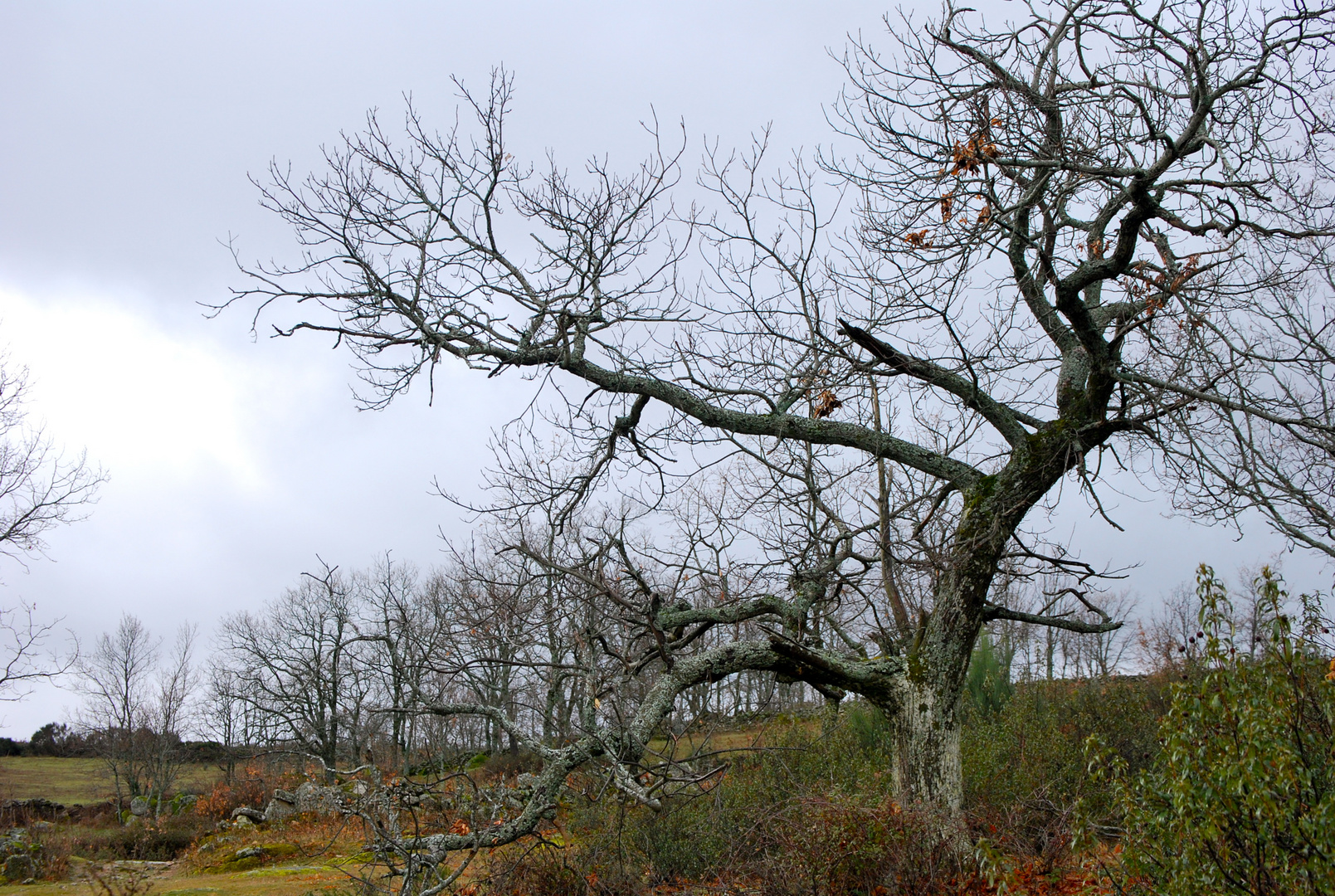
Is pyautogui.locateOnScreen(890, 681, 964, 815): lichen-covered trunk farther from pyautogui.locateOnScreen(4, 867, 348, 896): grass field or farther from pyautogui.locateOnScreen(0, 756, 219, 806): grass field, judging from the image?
pyautogui.locateOnScreen(0, 756, 219, 806): grass field

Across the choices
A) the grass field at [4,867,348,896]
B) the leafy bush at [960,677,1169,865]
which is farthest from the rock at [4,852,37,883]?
the leafy bush at [960,677,1169,865]

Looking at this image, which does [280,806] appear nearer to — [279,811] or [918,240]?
[279,811]

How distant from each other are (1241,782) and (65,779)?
45.5 metres

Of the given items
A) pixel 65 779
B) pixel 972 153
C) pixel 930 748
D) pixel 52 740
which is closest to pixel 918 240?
pixel 972 153

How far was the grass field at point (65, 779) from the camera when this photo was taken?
100 feet

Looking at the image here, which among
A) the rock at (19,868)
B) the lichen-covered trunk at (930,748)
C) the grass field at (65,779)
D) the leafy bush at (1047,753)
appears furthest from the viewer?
the grass field at (65,779)

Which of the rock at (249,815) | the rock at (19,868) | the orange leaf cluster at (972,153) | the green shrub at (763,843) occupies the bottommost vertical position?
the rock at (249,815)

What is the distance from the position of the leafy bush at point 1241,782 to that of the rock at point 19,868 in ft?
60.0

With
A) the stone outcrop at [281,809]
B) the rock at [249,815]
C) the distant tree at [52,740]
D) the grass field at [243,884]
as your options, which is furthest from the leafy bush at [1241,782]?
the distant tree at [52,740]

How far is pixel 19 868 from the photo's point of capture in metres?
15.0

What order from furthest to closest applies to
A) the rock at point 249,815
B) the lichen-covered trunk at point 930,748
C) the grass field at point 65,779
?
1. the grass field at point 65,779
2. the rock at point 249,815
3. the lichen-covered trunk at point 930,748

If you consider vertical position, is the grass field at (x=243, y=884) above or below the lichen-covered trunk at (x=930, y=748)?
below

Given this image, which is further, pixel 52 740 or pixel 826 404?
pixel 52 740

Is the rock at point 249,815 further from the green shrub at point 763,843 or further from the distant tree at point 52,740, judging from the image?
the distant tree at point 52,740
